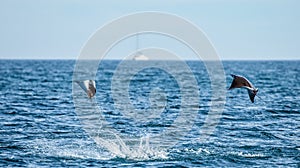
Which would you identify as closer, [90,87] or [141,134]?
[90,87]

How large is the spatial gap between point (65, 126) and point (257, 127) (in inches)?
358

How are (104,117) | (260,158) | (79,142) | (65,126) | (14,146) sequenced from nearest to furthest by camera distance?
(260,158), (14,146), (79,142), (65,126), (104,117)

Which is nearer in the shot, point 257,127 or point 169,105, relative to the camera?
point 257,127

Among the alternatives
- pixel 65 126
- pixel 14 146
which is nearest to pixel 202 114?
pixel 65 126

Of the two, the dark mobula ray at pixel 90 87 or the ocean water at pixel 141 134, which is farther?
the dark mobula ray at pixel 90 87

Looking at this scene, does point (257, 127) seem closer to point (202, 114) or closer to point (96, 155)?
point (202, 114)

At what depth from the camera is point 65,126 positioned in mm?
28984

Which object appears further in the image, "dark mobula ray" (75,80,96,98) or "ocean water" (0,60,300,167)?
"dark mobula ray" (75,80,96,98)

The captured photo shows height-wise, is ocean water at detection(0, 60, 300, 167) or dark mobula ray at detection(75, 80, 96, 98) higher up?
dark mobula ray at detection(75, 80, 96, 98)

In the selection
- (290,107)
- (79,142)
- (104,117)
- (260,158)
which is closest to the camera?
(260,158)

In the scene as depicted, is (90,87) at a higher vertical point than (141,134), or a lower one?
higher

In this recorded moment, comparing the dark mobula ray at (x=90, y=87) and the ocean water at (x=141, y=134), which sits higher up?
the dark mobula ray at (x=90, y=87)

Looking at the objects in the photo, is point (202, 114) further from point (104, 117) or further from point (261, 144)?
point (261, 144)

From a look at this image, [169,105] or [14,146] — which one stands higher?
[169,105]
